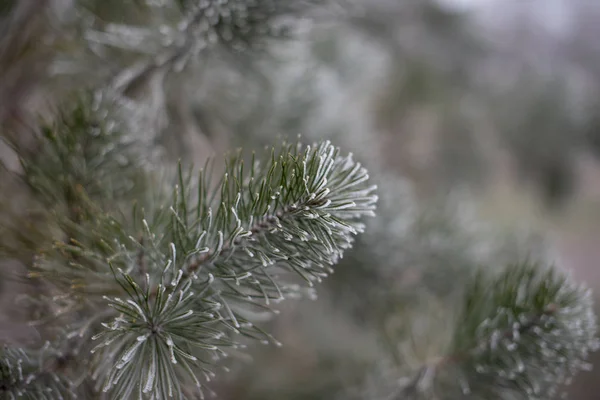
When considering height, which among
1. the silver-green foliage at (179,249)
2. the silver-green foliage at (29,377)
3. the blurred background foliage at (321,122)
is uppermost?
the blurred background foliage at (321,122)

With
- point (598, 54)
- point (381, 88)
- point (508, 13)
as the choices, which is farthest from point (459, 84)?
point (598, 54)

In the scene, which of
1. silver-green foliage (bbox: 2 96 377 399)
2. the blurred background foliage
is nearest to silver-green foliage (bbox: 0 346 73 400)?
silver-green foliage (bbox: 2 96 377 399)

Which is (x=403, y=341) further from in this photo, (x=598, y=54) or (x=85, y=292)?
(x=598, y=54)

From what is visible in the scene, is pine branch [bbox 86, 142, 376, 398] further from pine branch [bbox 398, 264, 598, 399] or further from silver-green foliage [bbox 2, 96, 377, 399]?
pine branch [bbox 398, 264, 598, 399]

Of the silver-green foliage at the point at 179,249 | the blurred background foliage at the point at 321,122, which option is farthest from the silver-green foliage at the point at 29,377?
the blurred background foliage at the point at 321,122

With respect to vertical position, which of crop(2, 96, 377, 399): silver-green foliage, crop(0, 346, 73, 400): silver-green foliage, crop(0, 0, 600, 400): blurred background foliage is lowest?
crop(0, 346, 73, 400): silver-green foliage

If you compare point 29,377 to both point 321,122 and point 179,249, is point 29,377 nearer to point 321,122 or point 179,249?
point 179,249

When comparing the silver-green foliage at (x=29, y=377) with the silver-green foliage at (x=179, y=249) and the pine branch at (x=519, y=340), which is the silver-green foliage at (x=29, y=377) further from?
the pine branch at (x=519, y=340)

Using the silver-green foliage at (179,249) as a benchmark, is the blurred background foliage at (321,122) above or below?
above
